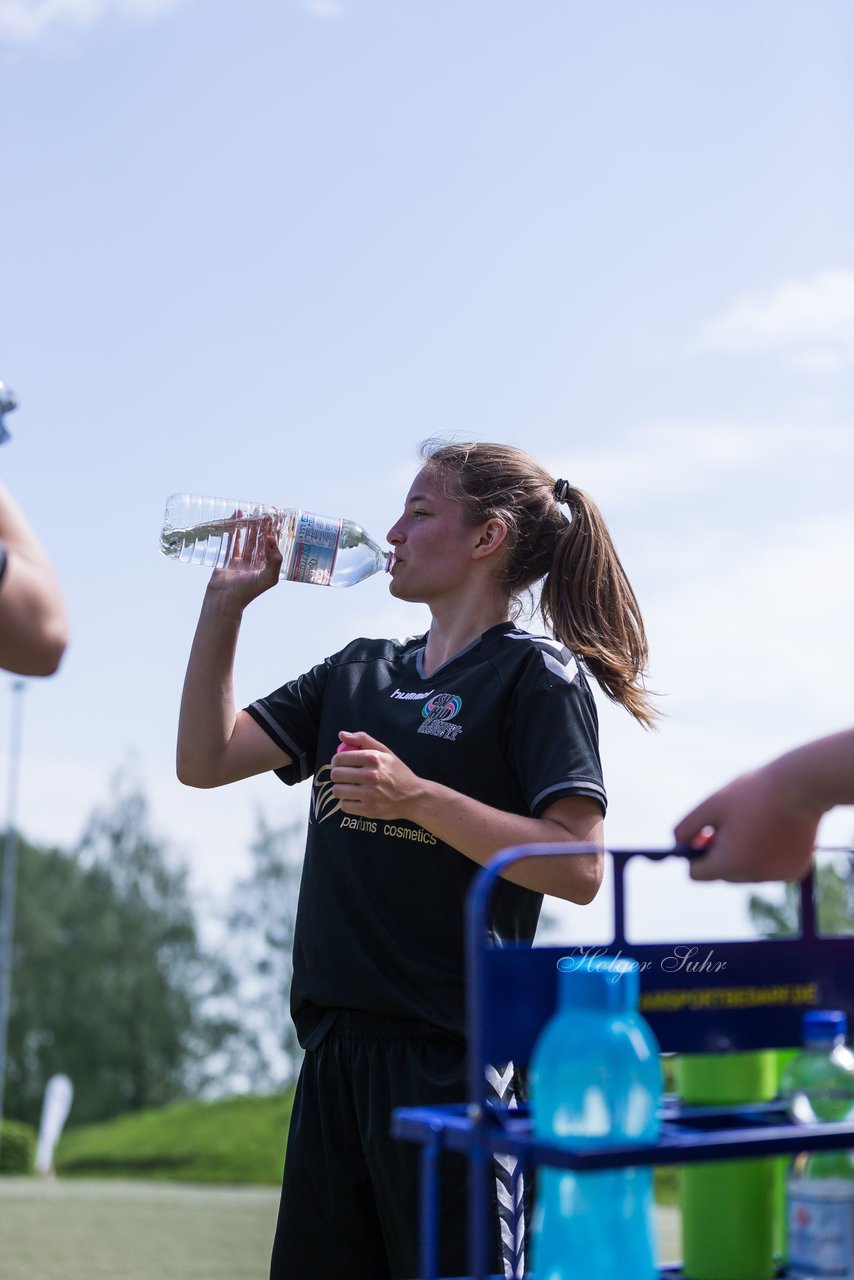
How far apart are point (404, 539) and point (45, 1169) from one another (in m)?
23.5

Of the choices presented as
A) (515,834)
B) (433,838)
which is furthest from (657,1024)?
(433,838)

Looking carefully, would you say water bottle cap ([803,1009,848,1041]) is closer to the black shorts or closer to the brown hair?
the black shorts

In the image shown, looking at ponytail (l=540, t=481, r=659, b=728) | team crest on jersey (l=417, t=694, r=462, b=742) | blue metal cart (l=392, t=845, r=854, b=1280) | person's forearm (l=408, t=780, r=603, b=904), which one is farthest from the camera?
ponytail (l=540, t=481, r=659, b=728)

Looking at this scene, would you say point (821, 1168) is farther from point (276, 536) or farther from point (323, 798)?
point (276, 536)

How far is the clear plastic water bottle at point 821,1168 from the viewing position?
5.03ft

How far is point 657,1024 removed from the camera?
184 centimetres

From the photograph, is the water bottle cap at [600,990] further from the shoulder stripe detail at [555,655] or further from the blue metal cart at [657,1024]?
the shoulder stripe detail at [555,655]

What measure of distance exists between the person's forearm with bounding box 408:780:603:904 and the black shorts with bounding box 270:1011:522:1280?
364 millimetres

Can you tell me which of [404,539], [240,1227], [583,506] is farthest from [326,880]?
[240,1227]

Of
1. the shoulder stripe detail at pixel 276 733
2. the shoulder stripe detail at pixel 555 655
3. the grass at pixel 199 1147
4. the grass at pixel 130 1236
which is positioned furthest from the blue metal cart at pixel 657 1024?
the grass at pixel 199 1147

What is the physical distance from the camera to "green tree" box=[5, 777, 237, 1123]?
39.4 metres

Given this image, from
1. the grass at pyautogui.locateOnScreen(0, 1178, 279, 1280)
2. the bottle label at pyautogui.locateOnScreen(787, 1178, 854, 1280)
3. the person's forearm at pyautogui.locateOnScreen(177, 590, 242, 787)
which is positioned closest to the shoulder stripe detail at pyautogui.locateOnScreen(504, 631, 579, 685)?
the person's forearm at pyautogui.locateOnScreen(177, 590, 242, 787)

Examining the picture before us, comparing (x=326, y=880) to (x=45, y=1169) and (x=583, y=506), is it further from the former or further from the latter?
(x=45, y=1169)

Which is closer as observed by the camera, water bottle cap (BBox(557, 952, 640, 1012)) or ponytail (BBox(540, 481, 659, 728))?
water bottle cap (BBox(557, 952, 640, 1012))
